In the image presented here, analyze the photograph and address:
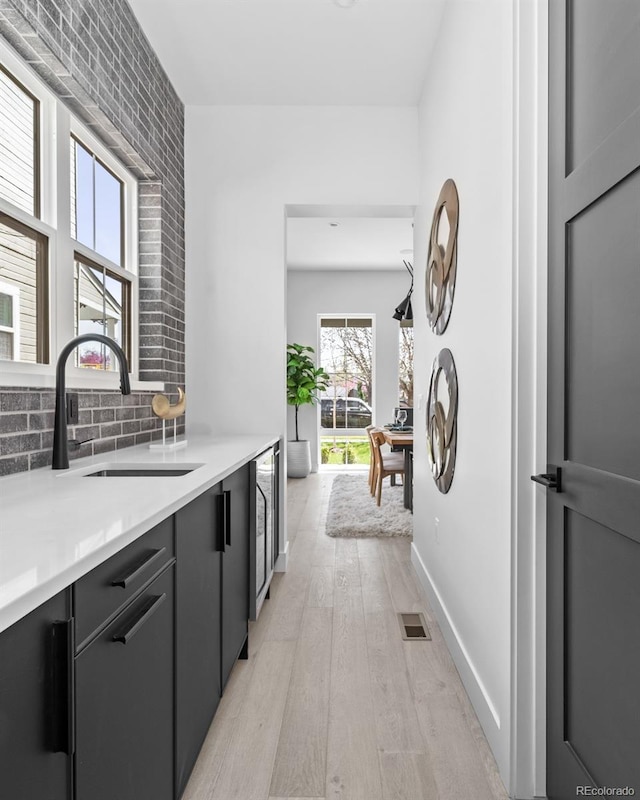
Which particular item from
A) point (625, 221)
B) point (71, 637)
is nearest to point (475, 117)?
point (625, 221)

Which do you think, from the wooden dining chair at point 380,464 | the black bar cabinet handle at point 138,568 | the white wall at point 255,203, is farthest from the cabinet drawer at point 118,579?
the wooden dining chair at point 380,464

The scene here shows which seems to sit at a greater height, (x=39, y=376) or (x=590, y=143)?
(x=590, y=143)

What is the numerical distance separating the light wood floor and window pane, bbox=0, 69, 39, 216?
1.93 m

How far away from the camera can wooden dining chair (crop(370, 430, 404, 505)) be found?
17.5 ft

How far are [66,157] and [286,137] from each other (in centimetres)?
170

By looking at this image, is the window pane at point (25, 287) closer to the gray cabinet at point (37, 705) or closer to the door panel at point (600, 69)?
the gray cabinet at point (37, 705)

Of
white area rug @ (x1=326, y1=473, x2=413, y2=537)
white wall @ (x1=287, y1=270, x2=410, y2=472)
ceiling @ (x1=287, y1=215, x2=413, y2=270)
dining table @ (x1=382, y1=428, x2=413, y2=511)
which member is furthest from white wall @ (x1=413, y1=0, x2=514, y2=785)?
white wall @ (x1=287, y1=270, x2=410, y2=472)

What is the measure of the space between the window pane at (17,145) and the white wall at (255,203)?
60.5 inches

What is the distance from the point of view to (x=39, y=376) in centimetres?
188

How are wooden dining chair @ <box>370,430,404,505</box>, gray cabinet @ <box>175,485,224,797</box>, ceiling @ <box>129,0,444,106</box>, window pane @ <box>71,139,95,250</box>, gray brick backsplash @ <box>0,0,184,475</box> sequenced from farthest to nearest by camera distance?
1. wooden dining chair @ <box>370,430,404,505</box>
2. ceiling @ <box>129,0,444,106</box>
3. window pane @ <box>71,139,95,250</box>
4. gray brick backsplash @ <box>0,0,184,475</box>
5. gray cabinet @ <box>175,485,224,797</box>

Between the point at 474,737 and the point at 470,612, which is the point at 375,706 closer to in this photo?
the point at 474,737

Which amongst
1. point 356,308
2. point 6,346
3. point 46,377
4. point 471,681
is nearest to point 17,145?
point 6,346

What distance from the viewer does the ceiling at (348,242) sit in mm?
5852

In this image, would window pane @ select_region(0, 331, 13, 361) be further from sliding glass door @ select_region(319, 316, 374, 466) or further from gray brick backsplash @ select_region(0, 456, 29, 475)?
sliding glass door @ select_region(319, 316, 374, 466)
